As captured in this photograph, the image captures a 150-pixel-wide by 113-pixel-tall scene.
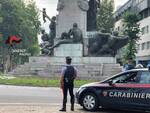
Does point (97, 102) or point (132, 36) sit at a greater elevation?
point (132, 36)

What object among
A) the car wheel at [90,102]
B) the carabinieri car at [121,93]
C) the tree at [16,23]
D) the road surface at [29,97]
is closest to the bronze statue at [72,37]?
the road surface at [29,97]

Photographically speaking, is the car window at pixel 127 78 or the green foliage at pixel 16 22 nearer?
the car window at pixel 127 78

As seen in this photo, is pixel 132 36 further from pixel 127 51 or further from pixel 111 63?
pixel 111 63

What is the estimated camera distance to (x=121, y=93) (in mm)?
13883

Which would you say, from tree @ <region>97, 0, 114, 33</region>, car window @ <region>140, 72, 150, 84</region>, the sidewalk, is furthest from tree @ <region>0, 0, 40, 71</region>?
car window @ <region>140, 72, 150, 84</region>

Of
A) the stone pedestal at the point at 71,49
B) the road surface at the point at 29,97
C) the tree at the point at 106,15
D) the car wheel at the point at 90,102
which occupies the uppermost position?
the tree at the point at 106,15

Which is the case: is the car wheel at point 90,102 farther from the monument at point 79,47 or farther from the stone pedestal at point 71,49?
the stone pedestal at point 71,49

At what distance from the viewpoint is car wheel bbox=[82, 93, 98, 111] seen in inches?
569

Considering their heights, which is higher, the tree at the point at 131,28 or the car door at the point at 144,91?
the tree at the point at 131,28

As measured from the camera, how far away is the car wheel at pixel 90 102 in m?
14.5

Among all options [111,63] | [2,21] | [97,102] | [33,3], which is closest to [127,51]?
[2,21]

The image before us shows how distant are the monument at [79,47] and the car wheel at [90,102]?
19.1m

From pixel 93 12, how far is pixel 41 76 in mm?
7752

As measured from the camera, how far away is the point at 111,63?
119 ft
